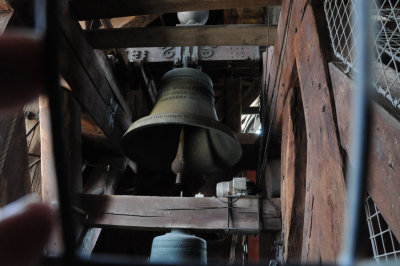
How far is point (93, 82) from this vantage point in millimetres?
1960

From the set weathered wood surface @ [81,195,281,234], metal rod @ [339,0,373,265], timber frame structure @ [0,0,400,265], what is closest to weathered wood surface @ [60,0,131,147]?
timber frame structure @ [0,0,400,265]

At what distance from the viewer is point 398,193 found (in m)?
0.65

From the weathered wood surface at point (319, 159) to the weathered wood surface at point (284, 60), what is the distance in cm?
13

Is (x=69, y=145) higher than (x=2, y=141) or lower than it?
higher

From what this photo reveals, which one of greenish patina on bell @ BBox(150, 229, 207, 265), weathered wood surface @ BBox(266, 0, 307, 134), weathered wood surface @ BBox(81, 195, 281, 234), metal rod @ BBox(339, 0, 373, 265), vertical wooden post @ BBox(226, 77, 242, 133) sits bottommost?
metal rod @ BBox(339, 0, 373, 265)

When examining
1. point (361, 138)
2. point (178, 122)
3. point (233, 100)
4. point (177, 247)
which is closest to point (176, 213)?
point (177, 247)

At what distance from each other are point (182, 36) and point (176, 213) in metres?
0.87

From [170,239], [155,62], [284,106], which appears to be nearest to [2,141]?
[170,239]

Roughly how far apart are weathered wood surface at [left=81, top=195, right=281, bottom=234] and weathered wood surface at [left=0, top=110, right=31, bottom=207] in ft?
1.61

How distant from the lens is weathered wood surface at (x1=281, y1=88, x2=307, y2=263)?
1.53 metres

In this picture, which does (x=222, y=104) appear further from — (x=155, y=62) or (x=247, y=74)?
(x=155, y=62)

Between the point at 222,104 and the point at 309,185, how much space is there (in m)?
2.01

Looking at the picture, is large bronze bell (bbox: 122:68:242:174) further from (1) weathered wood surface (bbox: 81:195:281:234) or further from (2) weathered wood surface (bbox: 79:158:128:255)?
(1) weathered wood surface (bbox: 81:195:281:234)

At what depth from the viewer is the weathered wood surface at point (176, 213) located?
1835mm
